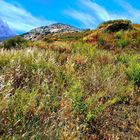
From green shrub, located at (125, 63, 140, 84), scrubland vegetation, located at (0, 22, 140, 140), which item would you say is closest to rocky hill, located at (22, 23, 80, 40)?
green shrub, located at (125, 63, 140, 84)

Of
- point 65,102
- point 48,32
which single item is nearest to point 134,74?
point 65,102

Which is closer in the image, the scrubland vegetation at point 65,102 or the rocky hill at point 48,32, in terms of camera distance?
the scrubland vegetation at point 65,102

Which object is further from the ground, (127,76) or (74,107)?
(127,76)

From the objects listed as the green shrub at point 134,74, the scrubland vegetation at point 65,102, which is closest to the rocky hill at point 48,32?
the green shrub at point 134,74

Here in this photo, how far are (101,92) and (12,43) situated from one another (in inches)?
830

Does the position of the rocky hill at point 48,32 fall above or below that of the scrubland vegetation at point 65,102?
above

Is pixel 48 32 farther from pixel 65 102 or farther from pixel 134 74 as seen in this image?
pixel 65 102

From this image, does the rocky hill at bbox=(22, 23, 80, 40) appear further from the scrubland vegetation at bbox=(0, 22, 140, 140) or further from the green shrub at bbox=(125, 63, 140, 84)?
the scrubland vegetation at bbox=(0, 22, 140, 140)

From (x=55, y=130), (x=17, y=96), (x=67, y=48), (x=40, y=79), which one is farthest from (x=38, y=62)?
(x=67, y=48)

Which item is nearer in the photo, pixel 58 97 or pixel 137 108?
pixel 58 97

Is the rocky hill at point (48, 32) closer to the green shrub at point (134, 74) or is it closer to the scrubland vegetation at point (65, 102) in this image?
the green shrub at point (134, 74)

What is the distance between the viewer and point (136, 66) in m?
10.9

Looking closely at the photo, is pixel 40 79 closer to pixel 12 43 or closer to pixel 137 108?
pixel 137 108

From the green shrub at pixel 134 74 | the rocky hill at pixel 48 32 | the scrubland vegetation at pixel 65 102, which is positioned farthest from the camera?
the rocky hill at pixel 48 32
